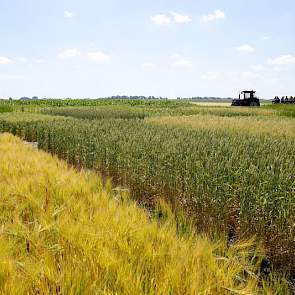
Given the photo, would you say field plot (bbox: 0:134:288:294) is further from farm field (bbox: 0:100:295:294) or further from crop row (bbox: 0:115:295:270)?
crop row (bbox: 0:115:295:270)

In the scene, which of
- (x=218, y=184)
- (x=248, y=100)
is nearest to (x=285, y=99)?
(x=248, y=100)

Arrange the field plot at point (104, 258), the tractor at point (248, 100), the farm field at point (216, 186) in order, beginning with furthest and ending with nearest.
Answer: the tractor at point (248, 100)
the farm field at point (216, 186)
the field plot at point (104, 258)

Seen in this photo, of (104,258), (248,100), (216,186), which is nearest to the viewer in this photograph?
(104,258)

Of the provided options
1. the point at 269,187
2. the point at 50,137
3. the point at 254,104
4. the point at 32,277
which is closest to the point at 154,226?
the point at 32,277

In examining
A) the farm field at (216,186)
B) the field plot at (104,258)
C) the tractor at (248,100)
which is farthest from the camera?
the tractor at (248,100)

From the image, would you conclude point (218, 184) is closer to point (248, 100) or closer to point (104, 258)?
point (104, 258)

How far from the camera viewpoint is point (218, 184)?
4.57 metres

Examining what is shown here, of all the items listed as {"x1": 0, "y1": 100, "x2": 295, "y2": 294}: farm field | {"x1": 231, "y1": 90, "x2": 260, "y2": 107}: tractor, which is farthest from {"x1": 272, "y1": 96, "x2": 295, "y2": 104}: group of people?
{"x1": 0, "y1": 100, "x2": 295, "y2": 294}: farm field

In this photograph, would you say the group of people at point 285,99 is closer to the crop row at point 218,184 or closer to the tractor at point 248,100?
the tractor at point 248,100

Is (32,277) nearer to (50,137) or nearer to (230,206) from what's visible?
(230,206)

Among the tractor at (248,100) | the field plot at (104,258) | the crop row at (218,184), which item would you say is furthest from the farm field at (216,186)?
the tractor at (248,100)

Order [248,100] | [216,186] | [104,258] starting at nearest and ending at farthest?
1. [104,258]
2. [216,186]
3. [248,100]

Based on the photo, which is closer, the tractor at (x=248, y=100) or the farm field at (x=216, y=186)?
the farm field at (x=216, y=186)

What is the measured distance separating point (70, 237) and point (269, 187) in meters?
2.46
